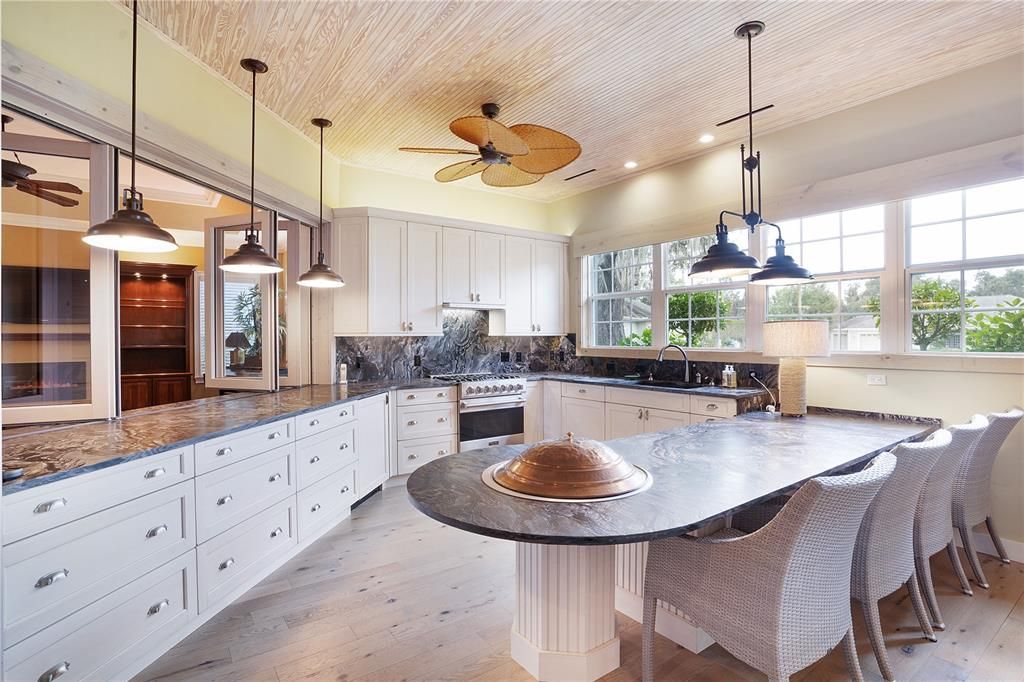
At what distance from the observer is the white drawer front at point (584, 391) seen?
14.7 ft

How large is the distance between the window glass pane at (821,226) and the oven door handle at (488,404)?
9.22 ft

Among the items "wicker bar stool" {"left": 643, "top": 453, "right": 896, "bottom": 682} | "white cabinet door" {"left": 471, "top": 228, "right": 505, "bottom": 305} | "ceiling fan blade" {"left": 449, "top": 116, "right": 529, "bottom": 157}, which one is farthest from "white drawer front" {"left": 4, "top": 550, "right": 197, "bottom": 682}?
"white cabinet door" {"left": 471, "top": 228, "right": 505, "bottom": 305}

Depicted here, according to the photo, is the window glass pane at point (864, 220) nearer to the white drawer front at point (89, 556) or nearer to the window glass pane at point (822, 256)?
the window glass pane at point (822, 256)

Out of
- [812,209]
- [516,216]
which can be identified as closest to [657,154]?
[812,209]

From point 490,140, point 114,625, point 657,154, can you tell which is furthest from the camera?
point 657,154

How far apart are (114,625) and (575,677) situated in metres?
1.70

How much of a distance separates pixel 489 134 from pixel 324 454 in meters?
2.23

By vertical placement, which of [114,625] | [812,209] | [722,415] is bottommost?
[114,625]

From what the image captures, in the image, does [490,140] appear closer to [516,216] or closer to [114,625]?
[114,625]

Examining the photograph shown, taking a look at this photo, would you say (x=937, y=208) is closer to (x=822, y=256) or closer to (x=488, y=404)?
(x=822, y=256)

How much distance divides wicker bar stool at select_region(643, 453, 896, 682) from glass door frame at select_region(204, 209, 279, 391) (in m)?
3.24

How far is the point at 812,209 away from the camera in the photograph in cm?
351

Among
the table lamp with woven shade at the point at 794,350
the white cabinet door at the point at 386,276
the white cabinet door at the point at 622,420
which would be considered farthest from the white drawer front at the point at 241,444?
the table lamp with woven shade at the point at 794,350

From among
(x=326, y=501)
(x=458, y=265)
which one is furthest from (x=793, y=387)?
(x=326, y=501)
